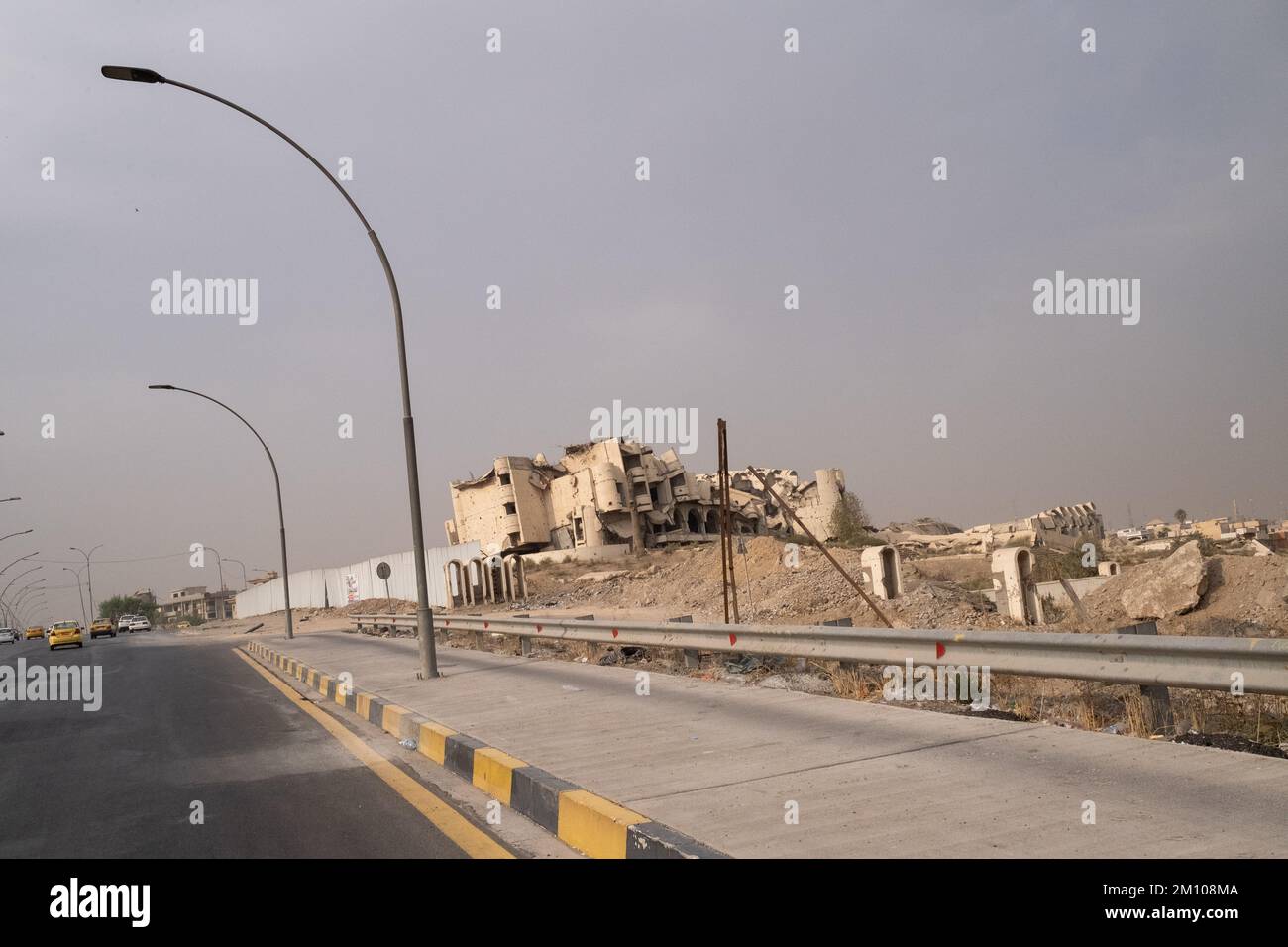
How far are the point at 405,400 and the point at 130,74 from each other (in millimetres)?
6041

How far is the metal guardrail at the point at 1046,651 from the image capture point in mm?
5945

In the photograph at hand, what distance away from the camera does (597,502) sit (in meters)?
82.6

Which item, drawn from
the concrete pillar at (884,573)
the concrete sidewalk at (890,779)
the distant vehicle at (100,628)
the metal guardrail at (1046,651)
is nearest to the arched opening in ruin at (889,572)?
the concrete pillar at (884,573)

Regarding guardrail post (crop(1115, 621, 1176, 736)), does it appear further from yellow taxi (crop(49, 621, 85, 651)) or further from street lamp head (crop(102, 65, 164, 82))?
yellow taxi (crop(49, 621, 85, 651))

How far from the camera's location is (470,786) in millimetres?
7703

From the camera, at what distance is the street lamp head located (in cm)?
1454

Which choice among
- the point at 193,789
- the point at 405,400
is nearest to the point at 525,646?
the point at 405,400

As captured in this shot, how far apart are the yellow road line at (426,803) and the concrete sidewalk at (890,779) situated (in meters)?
0.72

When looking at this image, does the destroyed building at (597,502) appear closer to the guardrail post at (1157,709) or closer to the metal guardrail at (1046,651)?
the metal guardrail at (1046,651)

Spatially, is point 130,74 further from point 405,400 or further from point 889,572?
point 889,572

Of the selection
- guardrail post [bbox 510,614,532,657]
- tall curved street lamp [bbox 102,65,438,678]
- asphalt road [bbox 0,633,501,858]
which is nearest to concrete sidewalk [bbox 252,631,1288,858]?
asphalt road [bbox 0,633,501,858]
